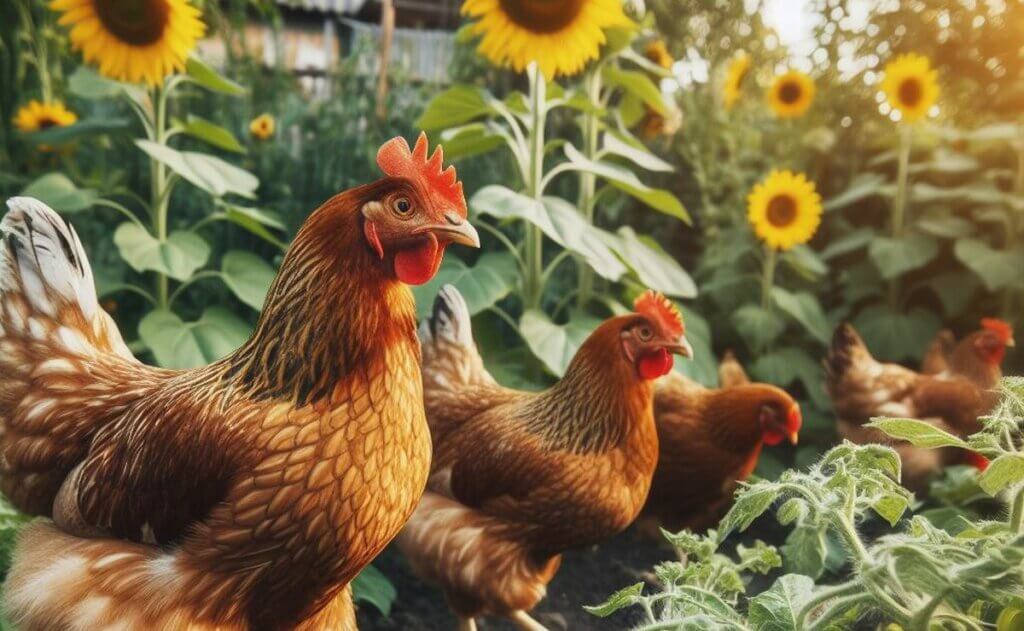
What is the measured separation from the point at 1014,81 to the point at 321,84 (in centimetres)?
434

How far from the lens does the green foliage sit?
2.36ft

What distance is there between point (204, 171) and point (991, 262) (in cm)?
340

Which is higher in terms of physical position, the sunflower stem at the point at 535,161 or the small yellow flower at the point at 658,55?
the small yellow flower at the point at 658,55

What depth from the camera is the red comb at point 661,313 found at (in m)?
1.89

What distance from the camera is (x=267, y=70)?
3.79 m

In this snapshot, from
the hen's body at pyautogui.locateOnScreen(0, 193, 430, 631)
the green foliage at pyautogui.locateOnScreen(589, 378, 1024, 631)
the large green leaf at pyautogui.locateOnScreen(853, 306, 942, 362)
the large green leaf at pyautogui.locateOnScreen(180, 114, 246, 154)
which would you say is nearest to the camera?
the green foliage at pyautogui.locateOnScreen(589, 378, 1024, 631)

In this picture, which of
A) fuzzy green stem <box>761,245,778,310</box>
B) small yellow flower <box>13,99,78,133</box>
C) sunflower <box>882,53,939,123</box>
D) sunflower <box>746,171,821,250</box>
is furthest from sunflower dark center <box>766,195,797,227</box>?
small yellow flower <box>13,99,78,133</box>

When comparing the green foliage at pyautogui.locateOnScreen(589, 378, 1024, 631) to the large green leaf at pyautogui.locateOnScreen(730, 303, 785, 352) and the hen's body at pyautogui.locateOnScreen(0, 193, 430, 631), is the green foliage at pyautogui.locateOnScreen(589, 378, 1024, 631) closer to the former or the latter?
the hen's body at pyautogui.locateOnScreen(0, 193, 430, 631)

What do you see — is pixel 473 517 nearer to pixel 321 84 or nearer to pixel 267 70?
pixel 267 70

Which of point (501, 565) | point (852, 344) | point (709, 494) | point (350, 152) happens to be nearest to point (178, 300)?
point (350, 152)

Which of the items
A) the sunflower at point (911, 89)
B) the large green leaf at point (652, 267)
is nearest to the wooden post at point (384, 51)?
the large green leaf at point (652, 267)

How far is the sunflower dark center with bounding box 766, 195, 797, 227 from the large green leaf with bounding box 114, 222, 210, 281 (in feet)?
7.63

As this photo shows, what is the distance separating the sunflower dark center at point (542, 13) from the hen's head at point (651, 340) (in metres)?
0.91

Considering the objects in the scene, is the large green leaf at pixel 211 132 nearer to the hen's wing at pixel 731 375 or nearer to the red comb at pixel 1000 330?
the hen's wing at pixel 731 375
